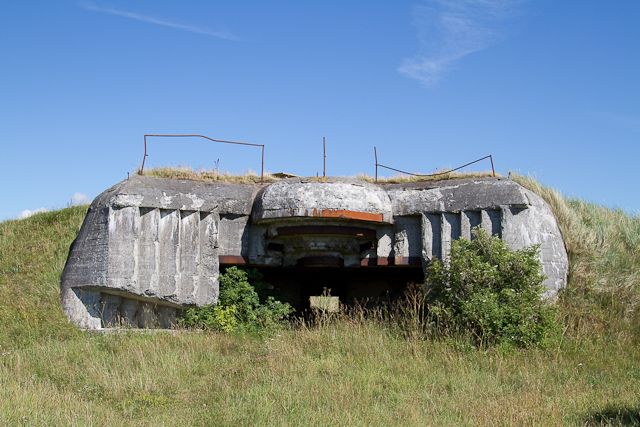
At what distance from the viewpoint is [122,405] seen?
301 inches

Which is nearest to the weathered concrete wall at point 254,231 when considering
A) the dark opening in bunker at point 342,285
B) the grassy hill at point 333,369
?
the grassy hill at point 333,369

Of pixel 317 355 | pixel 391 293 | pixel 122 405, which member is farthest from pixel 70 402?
pixel 391 293

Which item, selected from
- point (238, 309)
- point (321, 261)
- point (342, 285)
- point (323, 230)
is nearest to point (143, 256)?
point (238, 309)

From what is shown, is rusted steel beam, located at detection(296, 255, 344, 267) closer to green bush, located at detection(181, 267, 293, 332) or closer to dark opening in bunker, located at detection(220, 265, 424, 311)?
green bush, located at detection(181, 267, 293, 332)

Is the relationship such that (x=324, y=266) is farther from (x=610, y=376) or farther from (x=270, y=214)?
(x=610, y=376)

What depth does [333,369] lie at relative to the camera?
8992 mm

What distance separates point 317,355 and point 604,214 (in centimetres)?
686

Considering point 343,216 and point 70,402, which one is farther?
point 343,216

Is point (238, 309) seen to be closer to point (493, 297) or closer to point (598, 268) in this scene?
point (493, 297)

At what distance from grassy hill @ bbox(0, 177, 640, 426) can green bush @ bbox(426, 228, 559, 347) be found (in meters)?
0.35

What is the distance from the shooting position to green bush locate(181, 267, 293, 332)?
11.5 metres

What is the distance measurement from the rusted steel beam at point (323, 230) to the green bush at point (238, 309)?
A: 3.41ft

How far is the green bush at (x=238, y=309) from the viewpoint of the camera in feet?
37.8

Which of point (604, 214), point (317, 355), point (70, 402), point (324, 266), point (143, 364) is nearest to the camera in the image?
point (70, 402)
